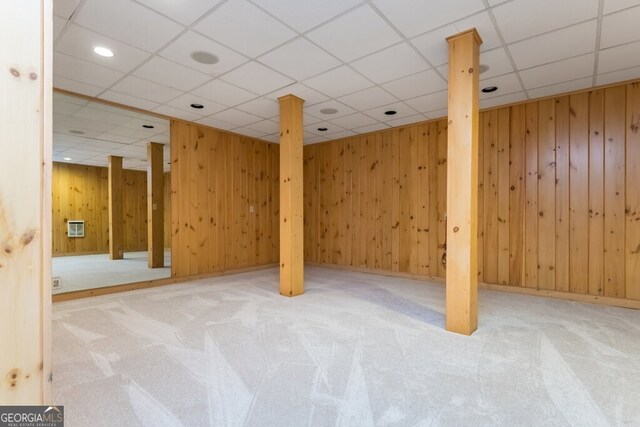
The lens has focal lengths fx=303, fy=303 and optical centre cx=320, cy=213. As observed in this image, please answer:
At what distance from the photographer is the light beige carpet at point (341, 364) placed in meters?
1.63

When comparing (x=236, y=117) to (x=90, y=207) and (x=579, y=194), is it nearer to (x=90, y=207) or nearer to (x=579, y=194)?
(x=579, y=194)

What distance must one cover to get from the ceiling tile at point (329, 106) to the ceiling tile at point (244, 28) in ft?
5.09

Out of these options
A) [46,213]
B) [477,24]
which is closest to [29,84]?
[46,213]

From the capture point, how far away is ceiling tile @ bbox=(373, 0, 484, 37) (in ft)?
7.61

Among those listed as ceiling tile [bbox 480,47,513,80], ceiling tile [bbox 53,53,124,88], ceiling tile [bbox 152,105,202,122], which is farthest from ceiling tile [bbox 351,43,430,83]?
ceiling tile [bbox 152,105,202,122]

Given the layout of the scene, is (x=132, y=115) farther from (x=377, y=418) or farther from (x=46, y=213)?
(x=377, y=418)

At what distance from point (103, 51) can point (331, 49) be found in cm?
225

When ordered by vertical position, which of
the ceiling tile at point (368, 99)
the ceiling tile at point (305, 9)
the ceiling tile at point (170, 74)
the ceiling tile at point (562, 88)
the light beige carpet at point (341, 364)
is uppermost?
the ceiling tile at point (305, 9)

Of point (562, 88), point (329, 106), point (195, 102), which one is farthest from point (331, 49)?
point (562, 88)

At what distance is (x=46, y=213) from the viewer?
1.04m

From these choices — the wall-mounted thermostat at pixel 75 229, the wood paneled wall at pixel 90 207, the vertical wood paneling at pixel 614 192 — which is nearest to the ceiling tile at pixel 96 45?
the vertical wood paneling at pixel 614 192

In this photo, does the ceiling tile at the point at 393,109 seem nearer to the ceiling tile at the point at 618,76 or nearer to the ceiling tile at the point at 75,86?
the ceiling tile at the point at 618,76

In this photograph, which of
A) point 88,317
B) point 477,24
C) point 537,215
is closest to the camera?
point 477,24

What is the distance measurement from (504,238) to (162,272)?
592 centimetres
